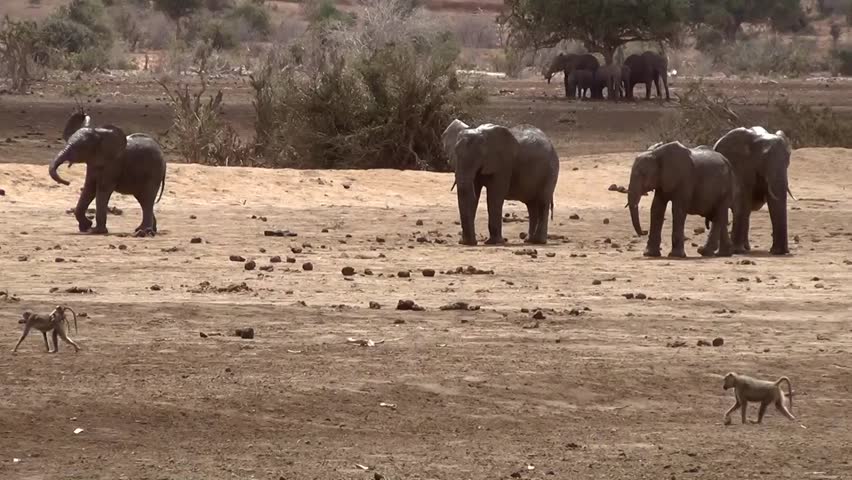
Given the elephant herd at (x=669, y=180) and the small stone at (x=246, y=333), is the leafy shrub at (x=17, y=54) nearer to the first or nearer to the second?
the elephant herd at (x=669, y=180)

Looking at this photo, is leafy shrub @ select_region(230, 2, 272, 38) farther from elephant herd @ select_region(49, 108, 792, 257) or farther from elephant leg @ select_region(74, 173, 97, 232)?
elephant leg @ select_region(74, 173, 97, 232)

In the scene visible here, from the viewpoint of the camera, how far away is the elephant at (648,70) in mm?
50438

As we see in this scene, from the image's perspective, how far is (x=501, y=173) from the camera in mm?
18531

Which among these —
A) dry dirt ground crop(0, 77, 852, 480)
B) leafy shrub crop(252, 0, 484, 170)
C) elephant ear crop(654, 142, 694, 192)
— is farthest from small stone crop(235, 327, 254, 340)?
leafy shrub crop(252, 0, 484, 170)

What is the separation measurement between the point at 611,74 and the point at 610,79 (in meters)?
→ 0.18

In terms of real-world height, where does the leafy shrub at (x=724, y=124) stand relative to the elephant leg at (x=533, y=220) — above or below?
below

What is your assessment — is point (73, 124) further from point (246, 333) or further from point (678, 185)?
point (246, 333)


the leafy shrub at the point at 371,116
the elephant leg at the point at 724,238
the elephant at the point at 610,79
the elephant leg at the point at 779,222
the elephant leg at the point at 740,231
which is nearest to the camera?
the elephant leg at the point at 724,238

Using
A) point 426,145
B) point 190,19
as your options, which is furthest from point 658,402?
point 190,19

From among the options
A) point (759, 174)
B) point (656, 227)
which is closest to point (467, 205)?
point (656, 227)

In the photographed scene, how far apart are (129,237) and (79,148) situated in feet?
3.53

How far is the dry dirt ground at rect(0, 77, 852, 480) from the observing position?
8523mm

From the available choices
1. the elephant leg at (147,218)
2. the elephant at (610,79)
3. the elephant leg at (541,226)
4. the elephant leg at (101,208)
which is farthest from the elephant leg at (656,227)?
the elephant at (610,79)

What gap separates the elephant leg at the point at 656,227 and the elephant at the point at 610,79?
1298 inches
